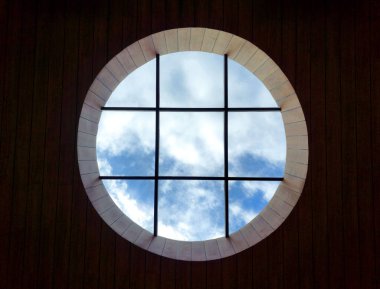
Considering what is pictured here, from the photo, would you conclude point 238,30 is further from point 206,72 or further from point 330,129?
point 206,72

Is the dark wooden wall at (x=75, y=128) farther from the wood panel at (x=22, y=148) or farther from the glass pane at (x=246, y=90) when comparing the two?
the glass pane at (x=246, y=90)

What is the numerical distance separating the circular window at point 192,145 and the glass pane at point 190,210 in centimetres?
3

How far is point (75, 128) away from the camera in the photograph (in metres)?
4.21

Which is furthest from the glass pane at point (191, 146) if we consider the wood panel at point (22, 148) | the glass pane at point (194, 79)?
the wood panel at point (22, 148)

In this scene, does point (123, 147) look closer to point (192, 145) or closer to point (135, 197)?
point (192, 145)

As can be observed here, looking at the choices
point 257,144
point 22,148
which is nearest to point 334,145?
point 22,148

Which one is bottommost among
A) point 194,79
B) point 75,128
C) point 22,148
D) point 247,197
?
point 247,197

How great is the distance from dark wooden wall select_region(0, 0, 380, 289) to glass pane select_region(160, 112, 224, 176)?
142 inches

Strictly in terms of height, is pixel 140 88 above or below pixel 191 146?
above

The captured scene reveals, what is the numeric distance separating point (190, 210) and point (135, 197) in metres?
2.41

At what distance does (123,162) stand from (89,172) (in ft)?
15.5

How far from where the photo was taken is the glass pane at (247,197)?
287 inches

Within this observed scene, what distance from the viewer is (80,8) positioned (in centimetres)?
430

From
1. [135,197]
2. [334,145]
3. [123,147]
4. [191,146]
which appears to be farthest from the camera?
[191,146]
